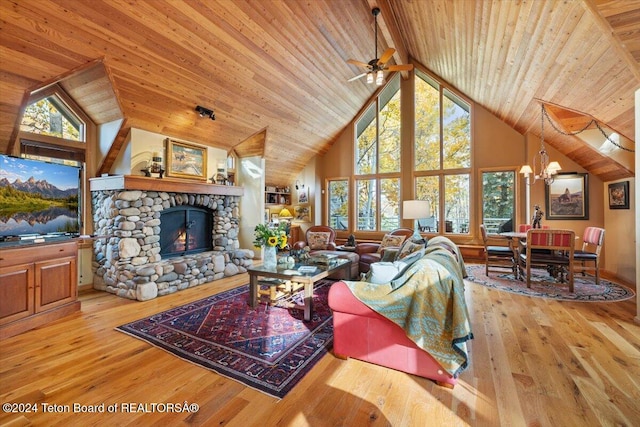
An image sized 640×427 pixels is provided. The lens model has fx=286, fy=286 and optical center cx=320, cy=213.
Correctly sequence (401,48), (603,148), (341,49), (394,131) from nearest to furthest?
(603,148)
(341,49)
(401,48)
(394,131)

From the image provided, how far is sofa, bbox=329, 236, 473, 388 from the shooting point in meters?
2.02

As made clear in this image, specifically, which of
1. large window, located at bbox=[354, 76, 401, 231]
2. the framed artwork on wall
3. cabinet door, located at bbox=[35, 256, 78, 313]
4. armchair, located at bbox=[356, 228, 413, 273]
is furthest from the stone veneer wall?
the framed artwork on wall

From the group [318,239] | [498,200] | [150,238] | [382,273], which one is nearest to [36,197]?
[150,238]

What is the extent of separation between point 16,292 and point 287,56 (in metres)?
4.78

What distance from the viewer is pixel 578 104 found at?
411cm

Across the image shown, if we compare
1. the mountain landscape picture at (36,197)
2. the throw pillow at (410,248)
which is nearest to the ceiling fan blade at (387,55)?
the throw pillow at (410,248)

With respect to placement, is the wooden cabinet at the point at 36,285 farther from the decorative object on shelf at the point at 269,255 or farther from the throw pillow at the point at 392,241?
the throw pillow at the point at 392,241

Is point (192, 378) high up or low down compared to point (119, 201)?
down

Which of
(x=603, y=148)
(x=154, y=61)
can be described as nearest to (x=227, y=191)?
(x=154, y=61)

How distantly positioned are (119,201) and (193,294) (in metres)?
1.80

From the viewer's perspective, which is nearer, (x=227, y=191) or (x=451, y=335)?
(x=451, y=335)

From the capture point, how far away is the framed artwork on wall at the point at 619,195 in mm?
5066

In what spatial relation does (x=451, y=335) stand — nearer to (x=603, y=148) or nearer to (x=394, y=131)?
(x=603, y=148)

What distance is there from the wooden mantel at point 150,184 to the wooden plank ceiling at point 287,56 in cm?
91
